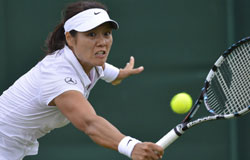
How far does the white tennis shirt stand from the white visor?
13 centimetres

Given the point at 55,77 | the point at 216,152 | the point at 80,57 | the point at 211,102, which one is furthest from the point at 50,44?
the point at 216,152

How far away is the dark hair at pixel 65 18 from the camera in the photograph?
8.89 feet

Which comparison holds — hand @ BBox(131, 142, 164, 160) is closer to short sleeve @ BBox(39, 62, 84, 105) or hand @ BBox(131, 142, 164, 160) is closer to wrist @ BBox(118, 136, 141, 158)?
wrist @ BBox(118, 136, 141, 158)

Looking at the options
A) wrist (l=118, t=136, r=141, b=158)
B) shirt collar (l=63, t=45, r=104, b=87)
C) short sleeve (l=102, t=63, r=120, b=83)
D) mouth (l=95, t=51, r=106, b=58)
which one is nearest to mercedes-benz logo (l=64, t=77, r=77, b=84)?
shirt collar (l=63, t=45, r=104, b=87)

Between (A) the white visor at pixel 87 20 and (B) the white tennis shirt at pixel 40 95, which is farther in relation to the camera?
(A) the white visor at pixel 87 20

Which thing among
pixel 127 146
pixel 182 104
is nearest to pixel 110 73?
pixel 182 104

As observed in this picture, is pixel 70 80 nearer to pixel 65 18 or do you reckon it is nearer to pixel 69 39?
pixel 69 39

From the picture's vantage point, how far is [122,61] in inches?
160

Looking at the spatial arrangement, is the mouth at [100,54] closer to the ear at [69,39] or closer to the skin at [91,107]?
the skin at [91,107]

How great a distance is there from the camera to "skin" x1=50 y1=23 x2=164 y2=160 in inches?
85.5

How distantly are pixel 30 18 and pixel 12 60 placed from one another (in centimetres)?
36

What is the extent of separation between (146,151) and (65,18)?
38.6 inches

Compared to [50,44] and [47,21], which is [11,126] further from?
[47,21]

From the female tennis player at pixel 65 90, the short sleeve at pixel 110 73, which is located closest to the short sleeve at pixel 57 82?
the female tennis player at pixel 65 90
